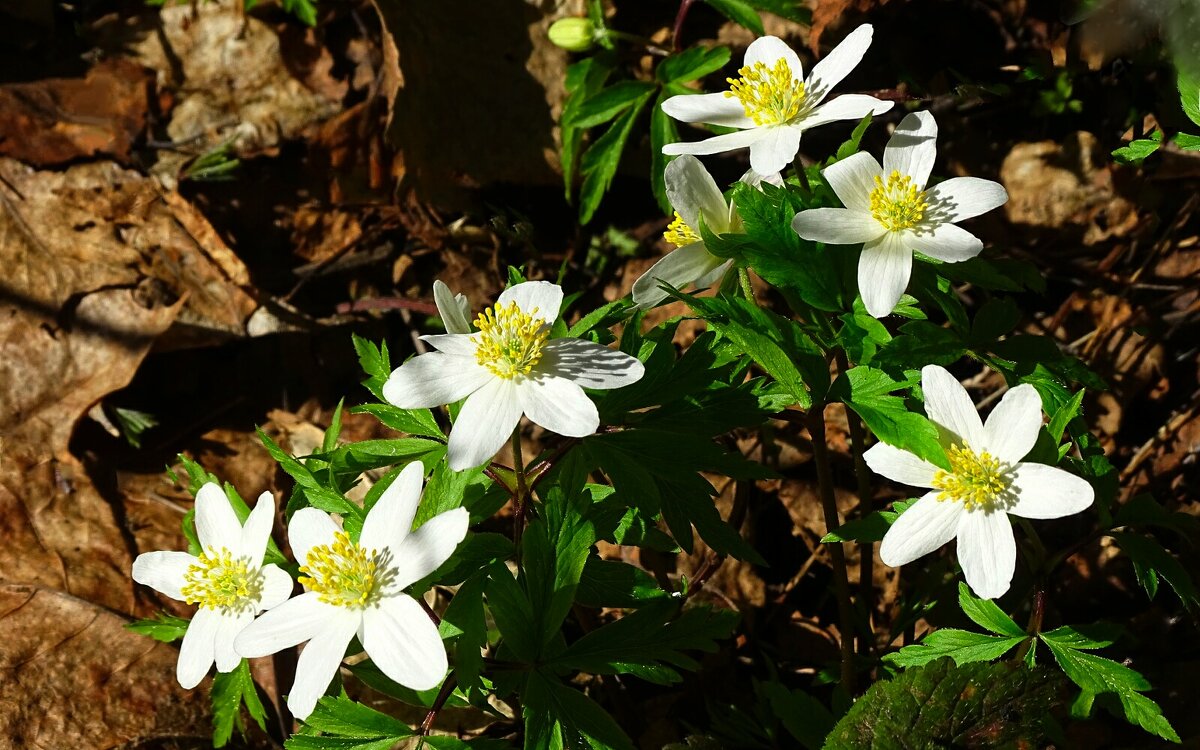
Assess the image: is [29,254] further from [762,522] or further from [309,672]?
[762,522]

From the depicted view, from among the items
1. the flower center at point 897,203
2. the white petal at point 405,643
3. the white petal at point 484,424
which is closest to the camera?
the white petal at point 405,643

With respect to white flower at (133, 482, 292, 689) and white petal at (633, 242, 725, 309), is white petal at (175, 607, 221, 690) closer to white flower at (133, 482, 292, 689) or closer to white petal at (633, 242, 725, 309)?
white flower at (133, 482, 292, 689)

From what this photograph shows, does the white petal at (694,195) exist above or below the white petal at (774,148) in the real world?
below

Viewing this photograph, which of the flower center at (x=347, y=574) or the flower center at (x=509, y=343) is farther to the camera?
the flower center at (x=509, y=343)

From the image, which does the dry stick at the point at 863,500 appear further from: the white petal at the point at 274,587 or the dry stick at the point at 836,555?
the white petal at the point at 274,587

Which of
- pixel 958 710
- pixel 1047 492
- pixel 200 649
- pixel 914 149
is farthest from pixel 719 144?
pixel 200 649

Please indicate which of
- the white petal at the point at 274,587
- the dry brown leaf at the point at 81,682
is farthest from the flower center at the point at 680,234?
the dry brown leaf at the point at 81,682

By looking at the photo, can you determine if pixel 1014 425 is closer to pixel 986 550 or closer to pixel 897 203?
pixel 986 550

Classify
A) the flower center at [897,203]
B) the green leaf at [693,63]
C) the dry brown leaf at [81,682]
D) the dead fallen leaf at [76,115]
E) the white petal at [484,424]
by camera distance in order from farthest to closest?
the dead fallen leaf at [76,115] < the green leaf at [693,63] < the dry brown leaf at [81,682] < the flower center at [897,203] < the white petal at [484,424]
